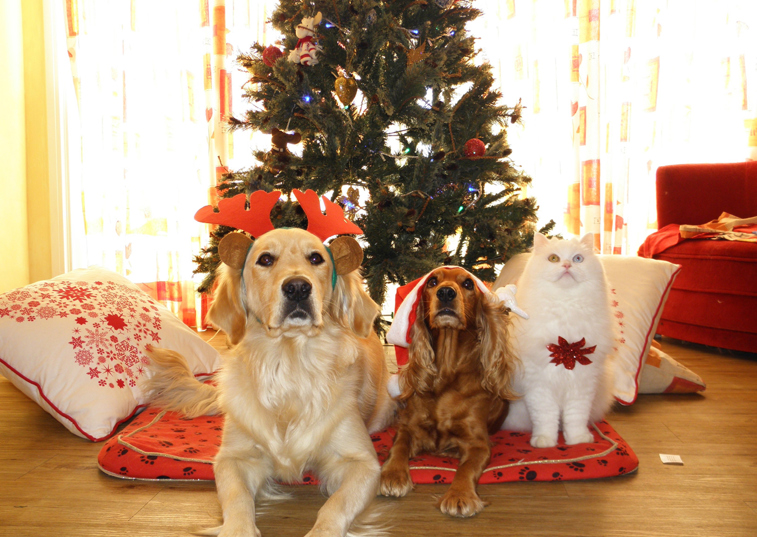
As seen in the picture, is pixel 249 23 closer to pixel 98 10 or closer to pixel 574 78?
pixel 98 10

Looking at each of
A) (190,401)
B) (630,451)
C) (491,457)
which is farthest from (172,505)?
(630,451)

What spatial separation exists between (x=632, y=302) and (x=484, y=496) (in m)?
1.56

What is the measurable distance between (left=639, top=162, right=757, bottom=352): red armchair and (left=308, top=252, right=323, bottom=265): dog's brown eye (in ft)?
10.1

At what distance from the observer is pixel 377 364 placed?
8.11 ft

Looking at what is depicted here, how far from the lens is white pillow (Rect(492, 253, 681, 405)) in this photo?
2.70m

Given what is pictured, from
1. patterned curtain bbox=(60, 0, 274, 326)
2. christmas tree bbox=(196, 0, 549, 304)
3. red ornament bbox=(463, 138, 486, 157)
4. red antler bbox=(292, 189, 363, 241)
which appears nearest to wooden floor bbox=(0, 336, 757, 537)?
red antler bbox=(292, 189, 363, 241)

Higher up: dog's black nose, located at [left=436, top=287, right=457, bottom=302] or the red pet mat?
dog's black nose, located at [left=436, top=287, right=457, bottom=302]

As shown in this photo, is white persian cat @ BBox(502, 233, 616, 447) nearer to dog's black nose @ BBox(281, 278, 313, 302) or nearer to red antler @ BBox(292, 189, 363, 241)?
red antler @ BBox(292, 189, 363, 241)

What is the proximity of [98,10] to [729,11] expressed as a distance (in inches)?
207

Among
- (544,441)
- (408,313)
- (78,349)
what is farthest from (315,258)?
(78,349)

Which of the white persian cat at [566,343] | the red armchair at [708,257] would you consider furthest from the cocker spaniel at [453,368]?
the red armchair at [708,257]

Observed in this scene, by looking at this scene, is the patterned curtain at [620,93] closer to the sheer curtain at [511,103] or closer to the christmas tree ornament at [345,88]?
the sheer curtain at [511,103]

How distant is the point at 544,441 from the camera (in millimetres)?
2090

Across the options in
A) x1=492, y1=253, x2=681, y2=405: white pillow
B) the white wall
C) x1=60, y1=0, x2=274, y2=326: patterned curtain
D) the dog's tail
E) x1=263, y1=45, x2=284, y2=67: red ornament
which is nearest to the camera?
the dog's tail
